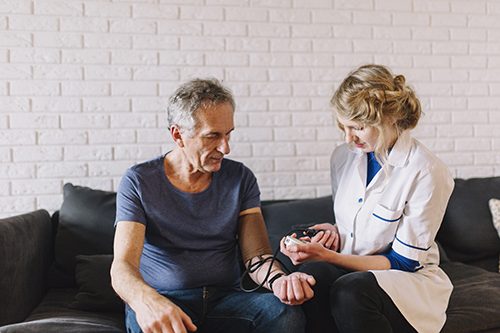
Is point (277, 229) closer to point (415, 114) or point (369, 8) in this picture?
point (415, 114)

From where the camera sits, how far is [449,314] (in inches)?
74.5

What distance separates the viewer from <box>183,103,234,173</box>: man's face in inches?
A: 69.1

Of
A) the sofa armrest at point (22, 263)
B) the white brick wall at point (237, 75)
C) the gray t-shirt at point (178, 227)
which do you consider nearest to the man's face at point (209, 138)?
the gray t-shirt at point (178, 227)

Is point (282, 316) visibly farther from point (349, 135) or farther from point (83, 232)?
point (83, 232)

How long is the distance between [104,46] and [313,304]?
155cm

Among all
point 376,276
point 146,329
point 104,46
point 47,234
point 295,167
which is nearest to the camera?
point 146,329

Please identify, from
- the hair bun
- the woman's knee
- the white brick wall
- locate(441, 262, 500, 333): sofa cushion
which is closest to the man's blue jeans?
the woman's knee

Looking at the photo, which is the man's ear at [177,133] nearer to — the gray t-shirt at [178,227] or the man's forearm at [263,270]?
the gray t-shirt at [178,227]

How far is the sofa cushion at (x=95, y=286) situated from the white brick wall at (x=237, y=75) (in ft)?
1.66

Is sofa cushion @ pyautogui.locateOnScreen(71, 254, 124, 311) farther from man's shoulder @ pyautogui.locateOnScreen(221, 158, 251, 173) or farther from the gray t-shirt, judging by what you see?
man's shoulder @ pyautogui.locateOnScreen(221, 158, 251, 173)

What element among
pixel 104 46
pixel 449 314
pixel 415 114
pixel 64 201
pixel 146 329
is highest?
pixel 104 46

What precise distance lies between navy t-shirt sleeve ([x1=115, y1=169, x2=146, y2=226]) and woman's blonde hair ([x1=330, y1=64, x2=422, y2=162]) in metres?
0.71

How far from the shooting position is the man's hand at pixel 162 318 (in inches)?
55.8

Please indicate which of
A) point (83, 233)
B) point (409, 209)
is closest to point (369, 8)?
point (409, 209)
